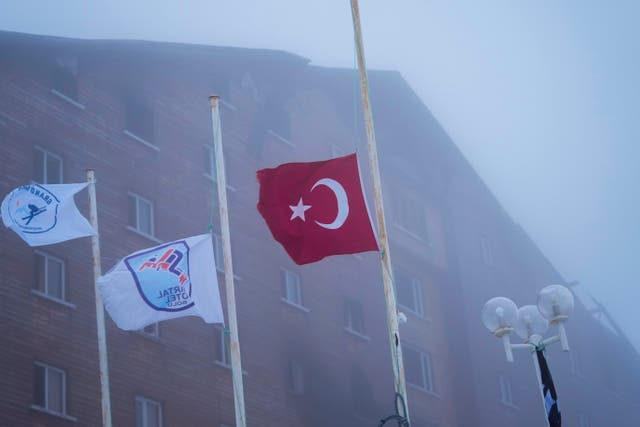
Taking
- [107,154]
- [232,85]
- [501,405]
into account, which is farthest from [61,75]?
[501,405]

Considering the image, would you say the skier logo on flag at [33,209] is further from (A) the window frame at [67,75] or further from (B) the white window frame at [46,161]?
(A) the window frame at [67,75]

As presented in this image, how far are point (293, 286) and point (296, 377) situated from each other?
10.3 ft

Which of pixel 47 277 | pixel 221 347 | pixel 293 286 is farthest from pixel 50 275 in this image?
pixel 293 286

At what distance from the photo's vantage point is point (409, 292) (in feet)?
153

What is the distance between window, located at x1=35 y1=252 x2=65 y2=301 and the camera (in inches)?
1169

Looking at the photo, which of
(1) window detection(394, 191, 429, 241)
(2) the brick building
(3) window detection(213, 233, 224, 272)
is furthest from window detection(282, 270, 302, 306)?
(1) window detection(394, 191, 429, 241)

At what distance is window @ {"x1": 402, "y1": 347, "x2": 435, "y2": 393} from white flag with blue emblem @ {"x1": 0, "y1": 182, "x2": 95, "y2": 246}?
2384cm

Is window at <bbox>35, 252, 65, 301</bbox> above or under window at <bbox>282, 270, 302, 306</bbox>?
under

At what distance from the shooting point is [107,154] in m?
33.5

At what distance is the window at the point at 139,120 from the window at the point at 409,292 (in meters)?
13.0

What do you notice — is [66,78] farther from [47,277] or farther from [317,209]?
[317,209]

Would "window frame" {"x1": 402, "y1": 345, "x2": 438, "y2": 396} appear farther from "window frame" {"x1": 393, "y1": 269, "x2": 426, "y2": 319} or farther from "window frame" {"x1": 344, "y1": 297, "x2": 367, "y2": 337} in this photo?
"window frame" {"x1": 344, "y1": 297, "x2": 367, "y2": 337}

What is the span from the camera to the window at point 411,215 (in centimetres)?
4784

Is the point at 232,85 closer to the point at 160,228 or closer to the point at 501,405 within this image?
the point at 160,228
